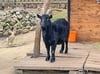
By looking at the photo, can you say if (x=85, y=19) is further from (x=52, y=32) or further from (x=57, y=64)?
(x=57, y=64)

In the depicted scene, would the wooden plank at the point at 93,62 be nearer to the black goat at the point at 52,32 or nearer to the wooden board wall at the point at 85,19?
the black goat at the point at 52,32

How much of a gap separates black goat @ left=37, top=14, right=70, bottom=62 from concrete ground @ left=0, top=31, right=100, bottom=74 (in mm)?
1296

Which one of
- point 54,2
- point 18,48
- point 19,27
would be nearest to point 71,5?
point 18,48

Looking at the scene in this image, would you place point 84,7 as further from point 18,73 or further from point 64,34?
point 18,73

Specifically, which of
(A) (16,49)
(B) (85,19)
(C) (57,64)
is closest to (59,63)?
(C) (57,64)

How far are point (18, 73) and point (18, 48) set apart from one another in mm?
4029

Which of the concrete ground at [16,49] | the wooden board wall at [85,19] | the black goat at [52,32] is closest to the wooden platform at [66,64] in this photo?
the black goat at [52,32]

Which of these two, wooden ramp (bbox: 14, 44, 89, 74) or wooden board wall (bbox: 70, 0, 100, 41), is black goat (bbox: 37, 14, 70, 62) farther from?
wooden board wall (bbox: 70, 0, 100, 41)

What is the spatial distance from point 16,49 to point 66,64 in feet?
14.1

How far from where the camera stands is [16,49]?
12.7 meters

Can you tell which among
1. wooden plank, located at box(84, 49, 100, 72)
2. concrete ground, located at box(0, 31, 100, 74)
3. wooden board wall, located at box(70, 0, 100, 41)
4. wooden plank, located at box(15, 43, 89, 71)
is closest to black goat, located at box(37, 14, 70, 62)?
wooden plank, located at box(15, 43, 89, 71)

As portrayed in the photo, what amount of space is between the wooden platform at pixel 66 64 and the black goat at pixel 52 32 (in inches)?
13.0

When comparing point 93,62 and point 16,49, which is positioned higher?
point 93,62

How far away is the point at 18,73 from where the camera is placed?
8891 millimetres
